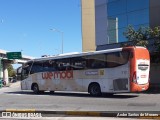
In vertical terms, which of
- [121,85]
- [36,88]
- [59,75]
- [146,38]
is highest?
[146,38]

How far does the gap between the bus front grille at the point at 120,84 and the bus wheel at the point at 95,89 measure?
161 cm

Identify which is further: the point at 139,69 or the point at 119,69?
the point at 119,69

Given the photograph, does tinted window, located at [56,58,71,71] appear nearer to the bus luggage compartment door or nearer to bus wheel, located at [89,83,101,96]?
bus wheel, located at [89,83,101,96]

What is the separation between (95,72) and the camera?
2670cm

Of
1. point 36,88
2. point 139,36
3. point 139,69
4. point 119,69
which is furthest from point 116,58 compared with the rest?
point 36,88

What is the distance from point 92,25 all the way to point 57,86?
76.7 ft

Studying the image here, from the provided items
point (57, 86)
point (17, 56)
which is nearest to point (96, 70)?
point (57, 86)

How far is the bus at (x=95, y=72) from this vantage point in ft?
80.4

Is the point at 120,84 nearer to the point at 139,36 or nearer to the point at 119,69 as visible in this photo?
the point at 119,69

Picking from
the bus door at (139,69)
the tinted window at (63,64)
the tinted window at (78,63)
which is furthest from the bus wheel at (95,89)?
the bus door at (139,69)

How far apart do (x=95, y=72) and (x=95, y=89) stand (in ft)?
3.89

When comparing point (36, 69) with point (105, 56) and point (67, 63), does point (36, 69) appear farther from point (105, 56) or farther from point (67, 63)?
point (105, 56)

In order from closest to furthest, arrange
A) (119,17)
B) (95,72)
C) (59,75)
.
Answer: (95,72) → (59,75) → (119,17)

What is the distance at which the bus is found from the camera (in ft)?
80.4
